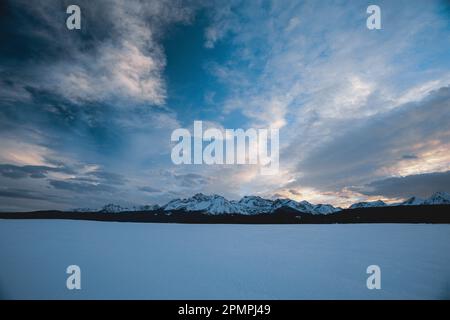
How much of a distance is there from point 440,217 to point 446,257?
386 feet

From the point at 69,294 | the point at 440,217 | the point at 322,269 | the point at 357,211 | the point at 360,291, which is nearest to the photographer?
the point at 69,294

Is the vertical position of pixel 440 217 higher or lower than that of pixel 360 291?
lower

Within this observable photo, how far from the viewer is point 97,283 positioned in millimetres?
8867

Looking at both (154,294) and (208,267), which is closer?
(154,294)
